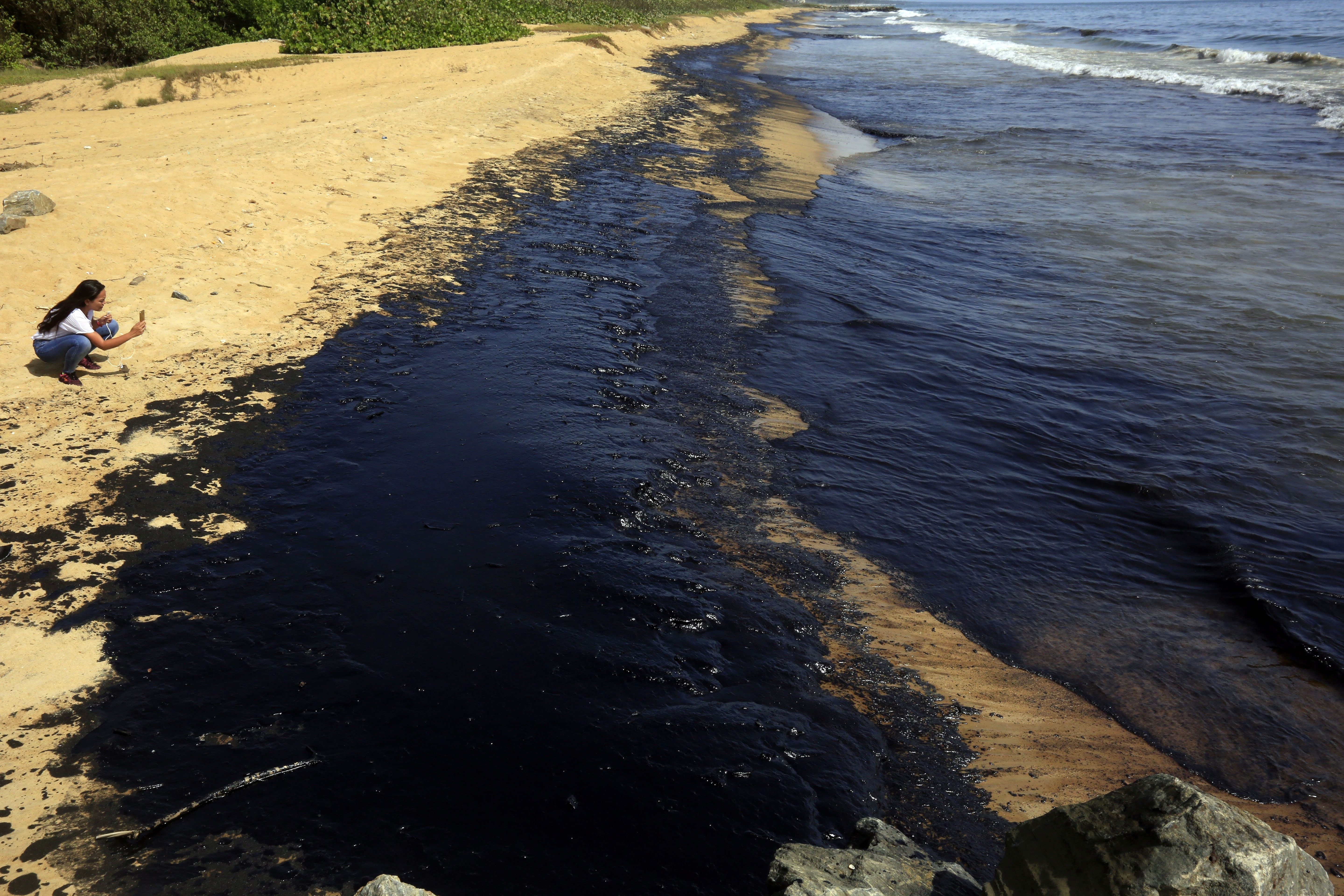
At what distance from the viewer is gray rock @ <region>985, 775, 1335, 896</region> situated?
2307mm

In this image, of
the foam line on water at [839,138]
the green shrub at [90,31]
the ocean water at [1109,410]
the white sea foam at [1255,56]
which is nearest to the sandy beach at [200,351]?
the ocean water at [1109,410]

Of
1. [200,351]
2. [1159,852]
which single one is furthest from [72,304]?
[1159,852]

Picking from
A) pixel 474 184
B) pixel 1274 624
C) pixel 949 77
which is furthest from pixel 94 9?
pixel 949 77

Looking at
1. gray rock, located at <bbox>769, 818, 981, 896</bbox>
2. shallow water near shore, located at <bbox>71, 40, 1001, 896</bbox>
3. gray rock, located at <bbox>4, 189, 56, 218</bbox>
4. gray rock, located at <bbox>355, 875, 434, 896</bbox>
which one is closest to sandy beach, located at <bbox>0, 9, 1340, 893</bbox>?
gray rock, located at <bbox>4, 189, 56, 218</bbox>

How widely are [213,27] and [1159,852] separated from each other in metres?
31.2

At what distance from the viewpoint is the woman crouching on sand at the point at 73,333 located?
6.64 metres

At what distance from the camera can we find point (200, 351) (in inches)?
294

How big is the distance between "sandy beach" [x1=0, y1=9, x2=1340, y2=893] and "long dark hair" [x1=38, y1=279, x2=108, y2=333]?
0.45 m

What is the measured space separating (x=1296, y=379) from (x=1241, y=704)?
5.93 m

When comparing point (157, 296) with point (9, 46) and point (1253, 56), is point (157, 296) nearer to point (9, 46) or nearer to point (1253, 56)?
point (9, 46)

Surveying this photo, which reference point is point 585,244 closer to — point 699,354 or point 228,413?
point 699,354

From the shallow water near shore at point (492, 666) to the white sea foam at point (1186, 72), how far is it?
2679 centimetres

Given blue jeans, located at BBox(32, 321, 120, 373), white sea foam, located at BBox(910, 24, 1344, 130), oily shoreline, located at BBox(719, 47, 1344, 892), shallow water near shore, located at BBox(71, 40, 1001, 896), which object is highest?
white sea foam, located at BBox(910, 24, 1344, 130)

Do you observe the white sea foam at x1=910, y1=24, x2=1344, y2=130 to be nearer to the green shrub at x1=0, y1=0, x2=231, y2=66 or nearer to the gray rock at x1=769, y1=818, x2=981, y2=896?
the gray rock at x1=769, y1=818, x2=981, y2=896
